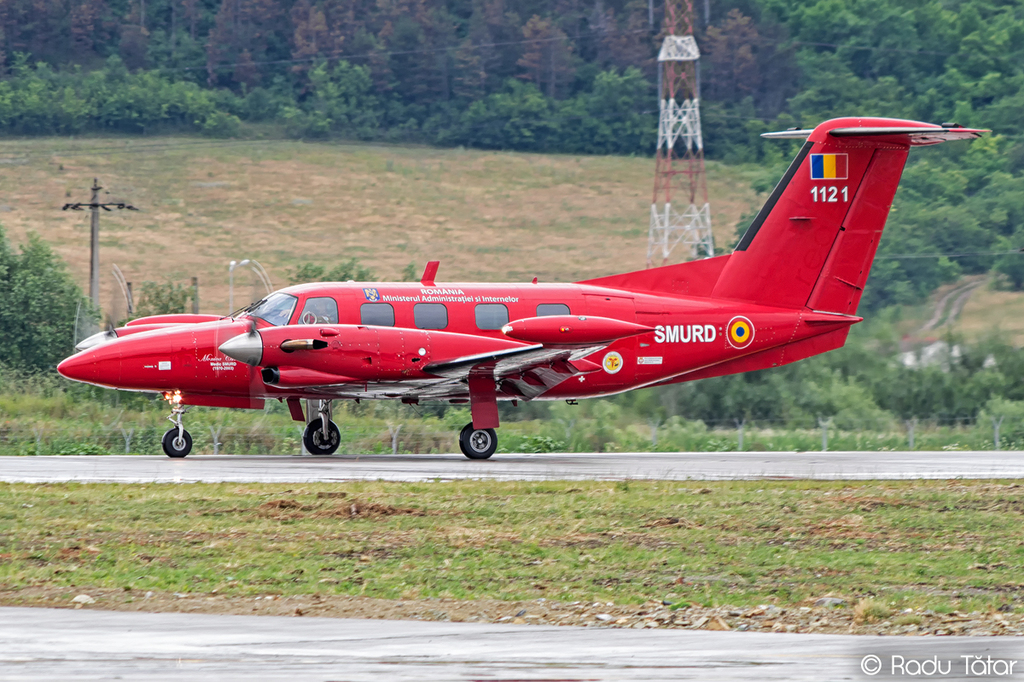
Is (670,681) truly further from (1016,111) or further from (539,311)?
(1016,111)

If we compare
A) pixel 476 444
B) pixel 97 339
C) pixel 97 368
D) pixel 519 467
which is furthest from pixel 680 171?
pixel 97 368

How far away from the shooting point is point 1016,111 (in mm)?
76062

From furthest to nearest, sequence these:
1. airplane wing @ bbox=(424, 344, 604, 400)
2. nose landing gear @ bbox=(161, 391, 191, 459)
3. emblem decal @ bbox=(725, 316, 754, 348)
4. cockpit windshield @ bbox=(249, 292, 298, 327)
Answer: emblem decal @ bbox=(725, 316, 754, 348) → nose landing gear @ bbox=(161, 391, 191, 459) → cockpit windshield @ bbox=(249, 292, 298, 327) → airplane wing @ bbox=(424, 344, 604, 400)

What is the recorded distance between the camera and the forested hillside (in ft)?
273

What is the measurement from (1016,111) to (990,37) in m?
8.40

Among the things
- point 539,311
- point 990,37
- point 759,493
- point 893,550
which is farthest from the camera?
point 990,37

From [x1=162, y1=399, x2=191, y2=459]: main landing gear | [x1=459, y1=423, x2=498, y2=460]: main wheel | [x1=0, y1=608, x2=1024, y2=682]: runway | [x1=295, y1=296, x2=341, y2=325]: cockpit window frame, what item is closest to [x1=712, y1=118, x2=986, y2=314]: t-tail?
[x1=459, y1=423, x2=498, y2=460]: main wheel

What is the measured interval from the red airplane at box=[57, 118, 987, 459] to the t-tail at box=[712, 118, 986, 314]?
0.09 feet

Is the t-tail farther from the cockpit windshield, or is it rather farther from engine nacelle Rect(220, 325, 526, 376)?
the cockpit windshield

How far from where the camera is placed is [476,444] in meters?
22.3

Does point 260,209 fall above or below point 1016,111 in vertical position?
below

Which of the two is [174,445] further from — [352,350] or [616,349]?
[616,349]

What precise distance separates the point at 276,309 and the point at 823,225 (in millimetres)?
11082

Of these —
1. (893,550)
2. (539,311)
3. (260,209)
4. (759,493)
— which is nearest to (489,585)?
(893,550)
